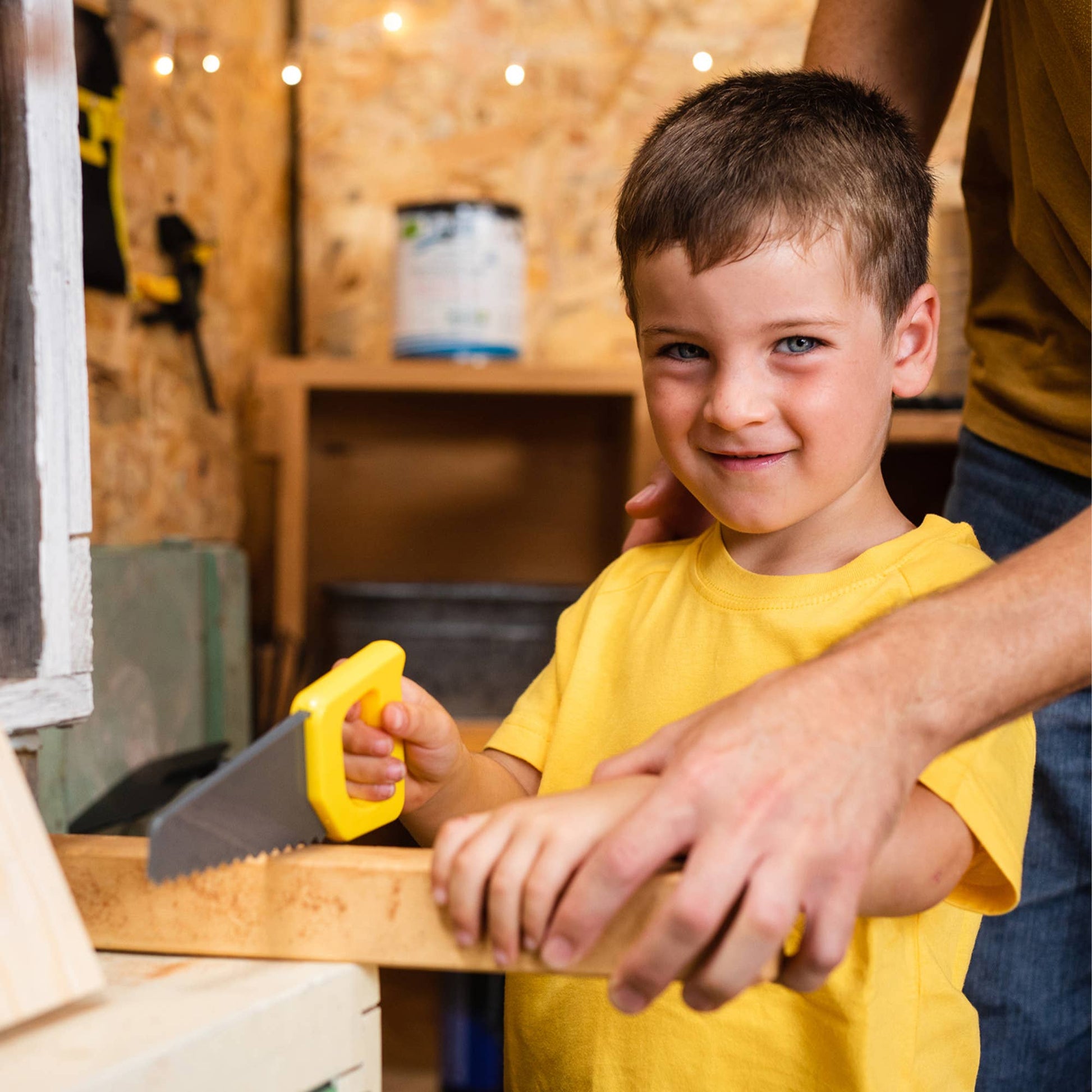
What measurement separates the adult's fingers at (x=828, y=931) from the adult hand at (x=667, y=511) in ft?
1.72

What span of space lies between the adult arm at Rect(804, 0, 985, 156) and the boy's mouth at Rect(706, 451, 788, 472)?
0.52m

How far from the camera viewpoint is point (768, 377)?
73 centimetres

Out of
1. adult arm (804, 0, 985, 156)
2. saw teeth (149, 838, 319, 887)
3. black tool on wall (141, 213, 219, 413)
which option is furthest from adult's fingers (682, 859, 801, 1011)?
black tool on wall (141, 213, 219, 413)

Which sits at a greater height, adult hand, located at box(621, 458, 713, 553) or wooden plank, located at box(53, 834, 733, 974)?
adult hand, located at box(621, 458, 713, 553)

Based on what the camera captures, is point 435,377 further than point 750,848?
Yes

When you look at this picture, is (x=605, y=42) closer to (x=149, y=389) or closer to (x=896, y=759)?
(x=149, y=389)

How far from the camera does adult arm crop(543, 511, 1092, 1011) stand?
453 mm

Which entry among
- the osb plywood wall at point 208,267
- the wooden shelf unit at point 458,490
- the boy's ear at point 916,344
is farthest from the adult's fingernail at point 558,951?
the wooden shelf unit at point 458,490

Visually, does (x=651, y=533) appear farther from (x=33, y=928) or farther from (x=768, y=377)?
(x=33, y=928)

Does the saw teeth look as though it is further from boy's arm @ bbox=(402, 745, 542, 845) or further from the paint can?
the paint can

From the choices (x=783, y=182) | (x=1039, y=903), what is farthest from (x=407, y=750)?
(x=1039, y=903)

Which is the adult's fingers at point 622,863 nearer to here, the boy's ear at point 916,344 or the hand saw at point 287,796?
the hand saw at point 287,796

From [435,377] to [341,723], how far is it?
Result: 1.53 meters

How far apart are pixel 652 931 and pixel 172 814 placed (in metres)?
0.22
